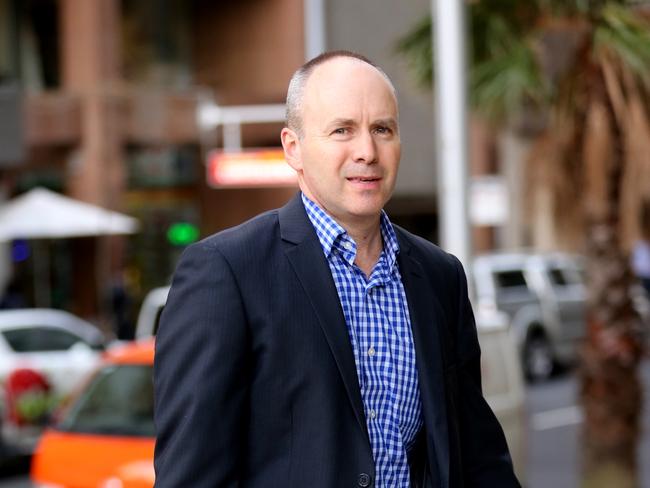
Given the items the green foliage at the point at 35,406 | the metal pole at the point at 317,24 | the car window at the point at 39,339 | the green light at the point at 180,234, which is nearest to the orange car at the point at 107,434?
the metal pole at the point at 317,24

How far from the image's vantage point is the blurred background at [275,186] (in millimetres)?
10969

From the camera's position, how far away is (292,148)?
316cm

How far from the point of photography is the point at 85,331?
19.3 meters

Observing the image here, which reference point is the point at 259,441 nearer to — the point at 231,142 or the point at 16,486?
the point at 16,486

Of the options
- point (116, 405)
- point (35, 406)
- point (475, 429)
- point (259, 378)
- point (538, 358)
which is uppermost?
point (259, 378)

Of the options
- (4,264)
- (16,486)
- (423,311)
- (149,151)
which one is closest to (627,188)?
(16,486)

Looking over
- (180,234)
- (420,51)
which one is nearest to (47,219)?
(180,234)

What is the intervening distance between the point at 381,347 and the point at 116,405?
22.9ft

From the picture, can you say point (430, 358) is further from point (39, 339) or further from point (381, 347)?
point (39, 339)

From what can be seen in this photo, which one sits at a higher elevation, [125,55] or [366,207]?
[125,55]

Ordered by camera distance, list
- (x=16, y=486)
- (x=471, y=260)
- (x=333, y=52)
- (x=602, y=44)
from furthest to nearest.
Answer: (x=16, y=486), (x=602, y=44), (x=471, y=260), (x=333, y=52)

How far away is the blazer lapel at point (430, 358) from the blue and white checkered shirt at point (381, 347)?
2 centimetres

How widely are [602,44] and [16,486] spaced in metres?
7.15

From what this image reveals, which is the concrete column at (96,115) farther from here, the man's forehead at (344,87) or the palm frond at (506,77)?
the man's forehead at (344,87)
